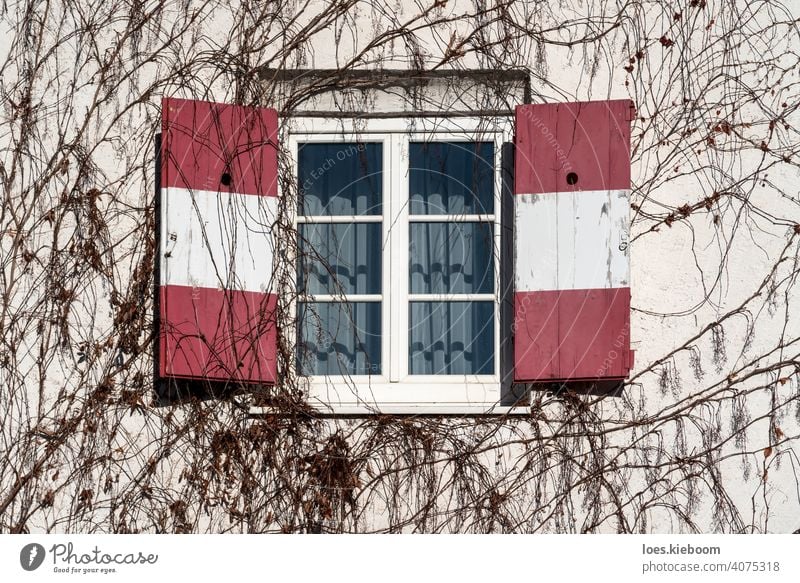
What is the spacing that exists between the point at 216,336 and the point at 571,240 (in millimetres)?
1406

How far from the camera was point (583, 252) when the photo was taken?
5.70 metres

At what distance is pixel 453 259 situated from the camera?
6.00 meters

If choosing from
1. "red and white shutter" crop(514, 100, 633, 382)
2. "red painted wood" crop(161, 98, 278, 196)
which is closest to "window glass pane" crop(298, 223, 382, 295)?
"red painted wood" crop(161, 98, 278, 196)

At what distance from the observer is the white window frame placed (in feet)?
19.1

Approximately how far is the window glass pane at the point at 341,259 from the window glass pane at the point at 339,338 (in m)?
0.07

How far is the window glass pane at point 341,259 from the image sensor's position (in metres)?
6.00

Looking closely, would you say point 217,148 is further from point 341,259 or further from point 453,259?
point 453,259

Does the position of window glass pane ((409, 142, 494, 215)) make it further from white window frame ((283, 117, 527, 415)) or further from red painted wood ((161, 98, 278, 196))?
red painted wood ((161, 98, 278, 196))

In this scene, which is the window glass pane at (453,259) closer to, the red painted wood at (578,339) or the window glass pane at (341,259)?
the window glass pane at (341,259)

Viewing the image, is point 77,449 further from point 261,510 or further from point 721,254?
point 721,254

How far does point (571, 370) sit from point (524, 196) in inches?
27.4

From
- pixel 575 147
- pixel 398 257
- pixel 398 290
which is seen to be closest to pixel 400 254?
pixel 398 257

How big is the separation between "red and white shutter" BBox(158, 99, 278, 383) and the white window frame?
0.21 meters
